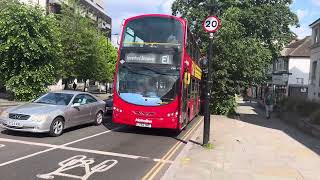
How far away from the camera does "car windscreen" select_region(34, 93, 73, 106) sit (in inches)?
585

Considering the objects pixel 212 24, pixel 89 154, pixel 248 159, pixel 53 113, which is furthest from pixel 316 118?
pixel 89 154

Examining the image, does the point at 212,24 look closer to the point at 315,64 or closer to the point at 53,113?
the point at 53,113

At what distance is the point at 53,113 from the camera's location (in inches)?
535

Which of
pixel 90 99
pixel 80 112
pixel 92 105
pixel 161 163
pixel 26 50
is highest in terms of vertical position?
pixel 26 50

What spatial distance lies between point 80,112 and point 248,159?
Answer: 6.76 meters

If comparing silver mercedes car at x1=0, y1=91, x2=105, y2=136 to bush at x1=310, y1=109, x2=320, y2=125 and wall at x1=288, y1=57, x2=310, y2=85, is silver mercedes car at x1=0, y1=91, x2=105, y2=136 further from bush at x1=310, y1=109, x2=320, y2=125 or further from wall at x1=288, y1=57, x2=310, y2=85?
wall at x1=288, y1=57, x2=310, y2=85

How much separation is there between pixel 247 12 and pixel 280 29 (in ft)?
13.6

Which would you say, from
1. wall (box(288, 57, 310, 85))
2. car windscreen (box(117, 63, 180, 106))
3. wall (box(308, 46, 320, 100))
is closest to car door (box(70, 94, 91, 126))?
car windscreen (box(117, 63, 180, 106))

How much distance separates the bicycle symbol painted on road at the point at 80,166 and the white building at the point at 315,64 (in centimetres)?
2519

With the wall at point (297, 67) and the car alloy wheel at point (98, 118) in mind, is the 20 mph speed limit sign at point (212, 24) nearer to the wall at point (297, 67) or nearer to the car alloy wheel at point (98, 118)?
the car alloy wheel at point (98, 118)

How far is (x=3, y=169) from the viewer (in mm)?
8664

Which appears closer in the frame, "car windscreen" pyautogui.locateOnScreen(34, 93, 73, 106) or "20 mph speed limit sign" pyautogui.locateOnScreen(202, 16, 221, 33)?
"20 mph speed limit sign" pyautogui.locateOnScreen(202, 16, 221, 33)

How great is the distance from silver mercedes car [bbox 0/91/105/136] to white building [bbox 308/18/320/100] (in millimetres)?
20794

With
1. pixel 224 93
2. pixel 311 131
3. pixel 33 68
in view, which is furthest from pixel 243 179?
pixel 33 68
